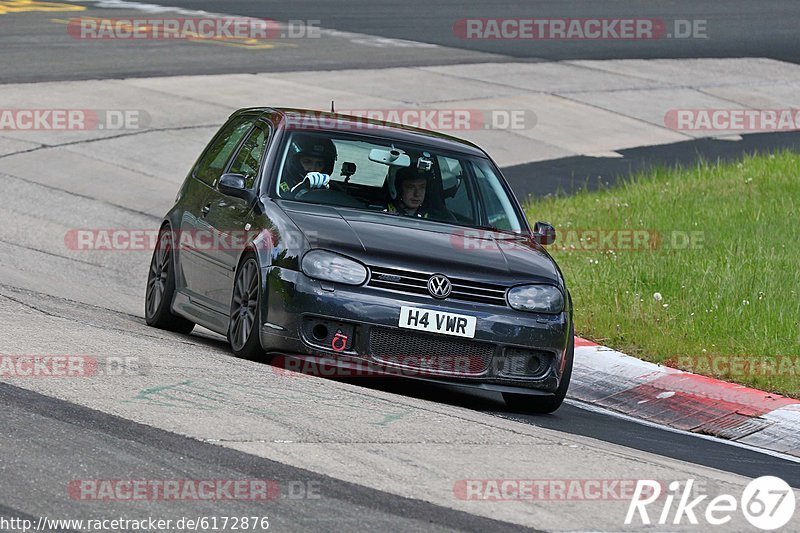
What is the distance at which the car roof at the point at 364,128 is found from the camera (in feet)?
31.8

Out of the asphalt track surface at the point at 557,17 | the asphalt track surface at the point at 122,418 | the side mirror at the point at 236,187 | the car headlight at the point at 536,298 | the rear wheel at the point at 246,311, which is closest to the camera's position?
the asphalt track surface at the point at 122,418

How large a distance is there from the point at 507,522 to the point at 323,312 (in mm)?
2635

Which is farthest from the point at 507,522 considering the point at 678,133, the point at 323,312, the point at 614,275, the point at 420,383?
the point at 678,133

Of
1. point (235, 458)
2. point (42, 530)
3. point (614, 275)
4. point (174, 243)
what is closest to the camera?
point (42, 530)

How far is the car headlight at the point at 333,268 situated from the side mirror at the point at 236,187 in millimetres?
1091

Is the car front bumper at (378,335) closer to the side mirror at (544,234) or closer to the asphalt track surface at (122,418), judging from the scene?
the asphalt track surface at (122,418)

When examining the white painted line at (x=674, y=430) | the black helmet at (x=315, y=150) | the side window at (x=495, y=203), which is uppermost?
the black helmet at (x=315, y=150)

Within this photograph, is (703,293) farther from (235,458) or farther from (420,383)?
(235,458)

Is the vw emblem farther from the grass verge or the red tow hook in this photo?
the grass verge

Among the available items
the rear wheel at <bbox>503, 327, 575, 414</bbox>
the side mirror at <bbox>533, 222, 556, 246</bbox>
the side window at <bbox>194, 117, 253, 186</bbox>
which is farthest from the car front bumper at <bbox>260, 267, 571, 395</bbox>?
the side window at <bbox>194, 117, 253, 186</bbox>

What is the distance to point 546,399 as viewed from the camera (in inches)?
345

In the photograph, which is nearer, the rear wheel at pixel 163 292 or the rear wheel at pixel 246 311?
the rear wheel at pixel 246 311

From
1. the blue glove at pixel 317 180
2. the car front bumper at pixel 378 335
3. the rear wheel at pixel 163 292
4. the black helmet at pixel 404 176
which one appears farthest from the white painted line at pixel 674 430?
the rear wheel at pixel 163 292

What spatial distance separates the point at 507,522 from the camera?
582cm
